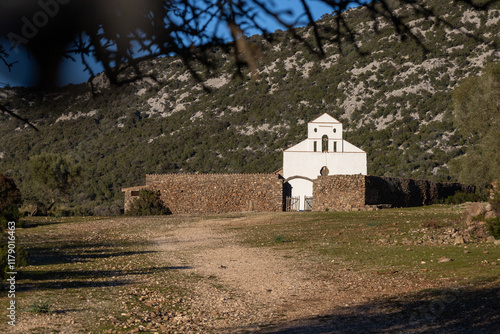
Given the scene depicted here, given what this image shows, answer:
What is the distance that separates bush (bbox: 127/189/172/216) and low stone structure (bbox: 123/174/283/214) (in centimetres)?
53

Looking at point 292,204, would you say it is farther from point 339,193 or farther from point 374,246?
point 374,246

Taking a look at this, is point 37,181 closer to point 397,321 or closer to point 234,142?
point 234,142

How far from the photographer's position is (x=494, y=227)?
45.7 feet

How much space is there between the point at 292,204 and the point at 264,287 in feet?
96.4

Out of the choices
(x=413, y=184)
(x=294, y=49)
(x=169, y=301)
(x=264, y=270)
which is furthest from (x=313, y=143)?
(x=294, y=49)

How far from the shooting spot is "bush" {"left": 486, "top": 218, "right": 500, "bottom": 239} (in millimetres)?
13805

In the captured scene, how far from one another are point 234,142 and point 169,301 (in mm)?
50306

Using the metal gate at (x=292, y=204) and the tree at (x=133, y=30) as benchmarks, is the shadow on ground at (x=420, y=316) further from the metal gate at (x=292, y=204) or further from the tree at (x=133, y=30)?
the metal gate at (x=292, y=204)

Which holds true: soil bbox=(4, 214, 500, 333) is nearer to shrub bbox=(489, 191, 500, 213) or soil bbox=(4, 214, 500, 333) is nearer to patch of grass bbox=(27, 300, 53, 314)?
patch of grass bbox=(27, 300, 53, 314)

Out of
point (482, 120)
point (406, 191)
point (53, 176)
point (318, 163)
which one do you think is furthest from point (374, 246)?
point (318, 163)

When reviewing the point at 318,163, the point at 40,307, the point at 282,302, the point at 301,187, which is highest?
the point at 318,163

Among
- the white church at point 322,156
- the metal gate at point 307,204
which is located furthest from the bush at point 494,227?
the white church at point 322,156

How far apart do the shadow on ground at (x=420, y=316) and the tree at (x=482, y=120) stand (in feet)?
82.5

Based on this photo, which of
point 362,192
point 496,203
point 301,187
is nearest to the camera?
point 496,203
